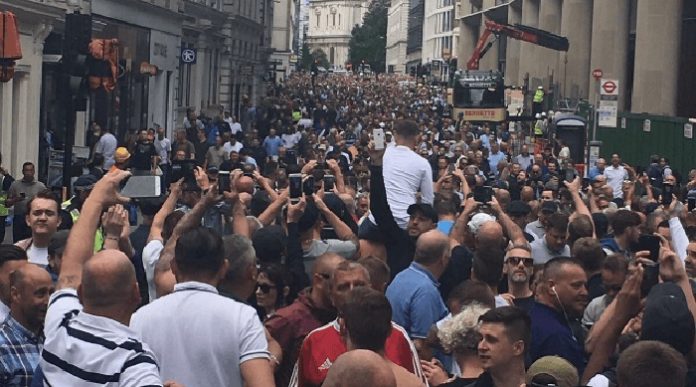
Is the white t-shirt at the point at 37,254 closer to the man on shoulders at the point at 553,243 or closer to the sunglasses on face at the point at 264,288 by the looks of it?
the sunglasses on face at the point at 264,288

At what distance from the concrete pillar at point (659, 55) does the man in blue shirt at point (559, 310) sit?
43727mm

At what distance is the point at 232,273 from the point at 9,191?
13.3m

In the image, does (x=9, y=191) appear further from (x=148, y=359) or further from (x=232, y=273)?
(x=148, y=359)

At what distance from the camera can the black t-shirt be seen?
26.0 m

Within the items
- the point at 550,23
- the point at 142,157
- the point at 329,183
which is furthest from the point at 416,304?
the point at 550,23

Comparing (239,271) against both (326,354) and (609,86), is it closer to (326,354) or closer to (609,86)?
(326,354)

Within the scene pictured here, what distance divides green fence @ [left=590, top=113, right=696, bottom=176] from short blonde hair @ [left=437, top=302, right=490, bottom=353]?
112 feet

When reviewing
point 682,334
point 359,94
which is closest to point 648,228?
point 682,334

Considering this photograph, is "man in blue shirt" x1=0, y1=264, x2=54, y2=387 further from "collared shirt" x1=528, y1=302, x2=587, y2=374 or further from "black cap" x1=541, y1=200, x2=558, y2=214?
"black cap" x1=541, y1=200, x2=558, y2=214

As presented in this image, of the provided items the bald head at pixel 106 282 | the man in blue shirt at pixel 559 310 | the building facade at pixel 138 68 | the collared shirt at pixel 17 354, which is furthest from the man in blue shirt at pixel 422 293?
the building facade at pixel 138 68

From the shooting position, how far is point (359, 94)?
109000 millimetres

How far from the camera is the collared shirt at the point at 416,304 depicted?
8680mm

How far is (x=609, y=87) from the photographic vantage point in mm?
32812

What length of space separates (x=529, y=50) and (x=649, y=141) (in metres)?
35.7
